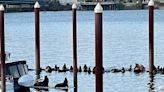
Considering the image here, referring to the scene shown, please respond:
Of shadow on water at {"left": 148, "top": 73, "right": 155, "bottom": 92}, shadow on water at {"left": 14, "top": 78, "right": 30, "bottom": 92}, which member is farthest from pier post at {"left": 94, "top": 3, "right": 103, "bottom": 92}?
shadow on water at {"left": 148, "top": 73, "right": 155, "bottom": 92}

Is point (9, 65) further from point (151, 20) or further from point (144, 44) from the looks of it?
point (144, 44)

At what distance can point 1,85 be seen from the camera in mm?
38219

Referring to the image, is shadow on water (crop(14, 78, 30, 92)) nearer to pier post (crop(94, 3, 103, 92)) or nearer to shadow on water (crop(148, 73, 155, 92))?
shadow on water (crop(148, 73, 155, 92))

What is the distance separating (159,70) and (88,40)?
40.8 metres

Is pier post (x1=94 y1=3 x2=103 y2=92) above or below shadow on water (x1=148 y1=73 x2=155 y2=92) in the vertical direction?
above

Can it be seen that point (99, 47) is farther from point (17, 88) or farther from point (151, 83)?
point (151, 83)

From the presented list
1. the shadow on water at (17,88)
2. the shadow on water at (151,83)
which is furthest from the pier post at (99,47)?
the shadow on water at (151,83)

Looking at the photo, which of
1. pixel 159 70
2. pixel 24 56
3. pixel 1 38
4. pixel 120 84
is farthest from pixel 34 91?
pixel 24 56

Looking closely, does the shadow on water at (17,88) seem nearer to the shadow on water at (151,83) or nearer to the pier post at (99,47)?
the shadow on water at (151,83)

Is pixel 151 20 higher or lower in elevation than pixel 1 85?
higher

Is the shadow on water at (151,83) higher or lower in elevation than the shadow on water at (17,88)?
lower

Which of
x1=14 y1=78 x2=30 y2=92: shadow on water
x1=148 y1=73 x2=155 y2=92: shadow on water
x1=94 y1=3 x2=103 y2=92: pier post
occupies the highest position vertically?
x1=94 y1=3 x2=103 y2=92: pier post

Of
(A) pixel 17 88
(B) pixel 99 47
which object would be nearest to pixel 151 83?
(A) pixel 17 88

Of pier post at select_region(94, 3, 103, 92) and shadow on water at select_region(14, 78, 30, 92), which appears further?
shadow on water at select_region(14, 78, 30, 92)
